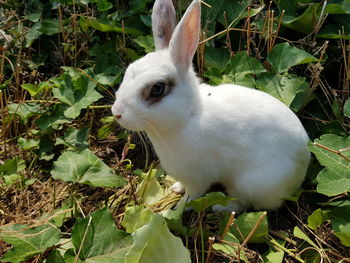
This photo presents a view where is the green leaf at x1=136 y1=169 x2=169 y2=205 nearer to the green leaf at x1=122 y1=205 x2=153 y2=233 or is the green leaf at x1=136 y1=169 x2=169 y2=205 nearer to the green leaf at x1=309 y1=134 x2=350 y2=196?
the green leaf at x1=122 y1=205 x2=153 y2=233

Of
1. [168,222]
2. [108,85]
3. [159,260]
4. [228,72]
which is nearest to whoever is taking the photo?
[159,260]

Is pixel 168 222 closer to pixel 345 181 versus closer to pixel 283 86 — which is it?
pixel 345 181

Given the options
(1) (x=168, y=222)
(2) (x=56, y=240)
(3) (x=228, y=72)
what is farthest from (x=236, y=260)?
(3) (x=228, y=72)

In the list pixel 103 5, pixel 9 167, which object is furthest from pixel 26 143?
pixel 103 5

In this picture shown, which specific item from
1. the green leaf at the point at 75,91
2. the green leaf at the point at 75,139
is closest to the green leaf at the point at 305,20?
the green leaf at the point at 75,91

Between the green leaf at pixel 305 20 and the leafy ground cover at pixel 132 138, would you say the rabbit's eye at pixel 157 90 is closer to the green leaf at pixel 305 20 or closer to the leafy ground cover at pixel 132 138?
the leafy ground cover at pixel 132 138

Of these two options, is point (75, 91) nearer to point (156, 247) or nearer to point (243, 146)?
point (243, 146)
